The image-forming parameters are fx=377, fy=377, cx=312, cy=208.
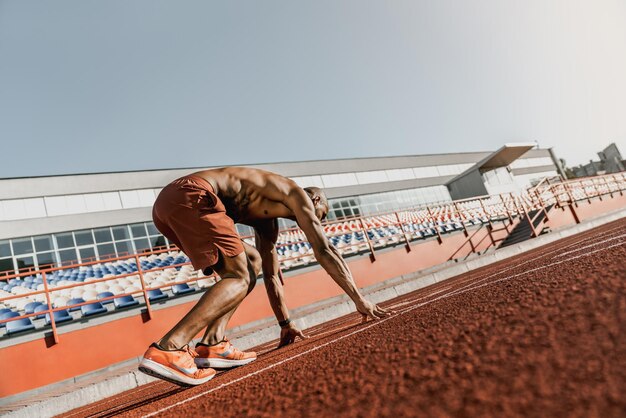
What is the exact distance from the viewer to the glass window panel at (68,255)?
21.4 metres

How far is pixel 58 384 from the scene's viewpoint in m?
6.29

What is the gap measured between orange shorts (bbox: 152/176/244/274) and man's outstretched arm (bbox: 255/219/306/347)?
3.35 feet

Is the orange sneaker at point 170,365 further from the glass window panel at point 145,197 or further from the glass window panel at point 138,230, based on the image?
the glass window panel at point 145,197

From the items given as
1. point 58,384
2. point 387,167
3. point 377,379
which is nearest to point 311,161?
point 387,167

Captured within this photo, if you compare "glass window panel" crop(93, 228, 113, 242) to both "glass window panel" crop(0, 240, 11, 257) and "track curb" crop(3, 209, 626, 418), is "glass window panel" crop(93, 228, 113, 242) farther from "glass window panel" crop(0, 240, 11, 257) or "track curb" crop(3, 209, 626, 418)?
"track curb" crop(3, 209, 626, 418)

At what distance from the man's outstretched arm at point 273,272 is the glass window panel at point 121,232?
2264 centimetres

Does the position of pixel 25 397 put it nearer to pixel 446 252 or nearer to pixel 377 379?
pixel 377 379

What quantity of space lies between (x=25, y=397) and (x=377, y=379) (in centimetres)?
719

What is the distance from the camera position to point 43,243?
21.3 meters

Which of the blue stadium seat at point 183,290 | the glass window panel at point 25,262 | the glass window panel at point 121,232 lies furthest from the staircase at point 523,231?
the glass window panel at point 25,262

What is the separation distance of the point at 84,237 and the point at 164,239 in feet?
15.4

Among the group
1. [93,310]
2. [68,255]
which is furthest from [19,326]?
[68,255]

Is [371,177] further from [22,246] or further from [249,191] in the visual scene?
[249,191]

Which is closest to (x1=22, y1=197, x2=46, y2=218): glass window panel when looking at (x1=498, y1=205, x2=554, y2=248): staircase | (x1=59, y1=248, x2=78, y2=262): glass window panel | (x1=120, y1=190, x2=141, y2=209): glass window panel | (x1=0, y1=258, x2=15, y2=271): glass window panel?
(x1=59, y1=248, x2=78, y2=262): glass window panel
